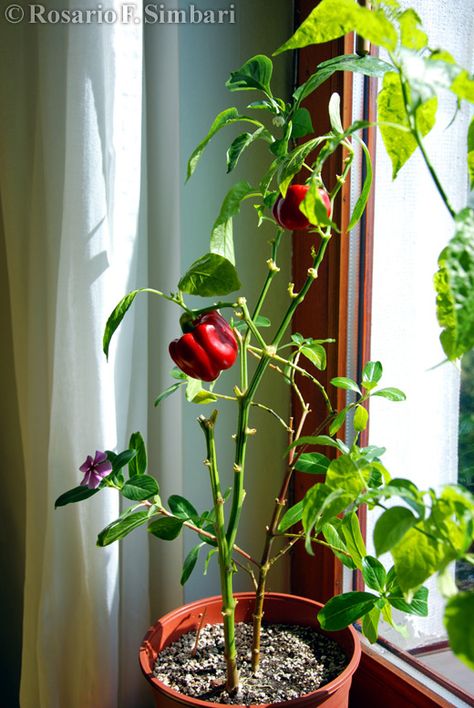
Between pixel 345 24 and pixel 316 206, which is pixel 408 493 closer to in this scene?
pixel 316 206

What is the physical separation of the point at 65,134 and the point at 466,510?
84cm

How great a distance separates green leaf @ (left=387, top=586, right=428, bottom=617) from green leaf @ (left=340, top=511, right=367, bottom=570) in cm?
5

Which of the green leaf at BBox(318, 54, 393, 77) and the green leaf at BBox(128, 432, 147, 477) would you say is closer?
the green leaf at BBox(318, 54, 393, 77)

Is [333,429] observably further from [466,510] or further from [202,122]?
[202,122]

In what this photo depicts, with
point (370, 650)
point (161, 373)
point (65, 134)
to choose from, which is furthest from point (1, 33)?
point (370, 650)

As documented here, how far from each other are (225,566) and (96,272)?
0.47 m

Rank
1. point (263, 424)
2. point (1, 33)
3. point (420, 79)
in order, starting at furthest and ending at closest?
point (263, 424) < point (1, 33) < point (420, 79)

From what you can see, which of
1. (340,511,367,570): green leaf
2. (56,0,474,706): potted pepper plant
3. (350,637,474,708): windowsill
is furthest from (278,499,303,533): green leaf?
(350,637,474,708): windowsill

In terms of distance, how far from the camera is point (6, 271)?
4.62ft

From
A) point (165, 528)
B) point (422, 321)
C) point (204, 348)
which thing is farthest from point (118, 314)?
point (422, 321)

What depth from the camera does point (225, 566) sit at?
94 centimetres

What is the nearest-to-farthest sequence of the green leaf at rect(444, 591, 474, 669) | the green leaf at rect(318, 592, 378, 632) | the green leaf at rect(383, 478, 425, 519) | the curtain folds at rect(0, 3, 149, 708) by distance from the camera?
the green leaf at rect(444, 591, 474, 669)
the green leaf at rect(383, 478, 425, 519)
the green leaf at rect(318, 592, 378, 632)
the curtain folds at rect(0, 3, 149, 708)

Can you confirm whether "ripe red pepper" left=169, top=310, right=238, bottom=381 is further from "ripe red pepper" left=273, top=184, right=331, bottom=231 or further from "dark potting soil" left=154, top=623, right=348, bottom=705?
"dark potting soil" left=154, top=623, right=348, bottom=705

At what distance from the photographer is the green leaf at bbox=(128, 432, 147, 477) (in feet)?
3.35
